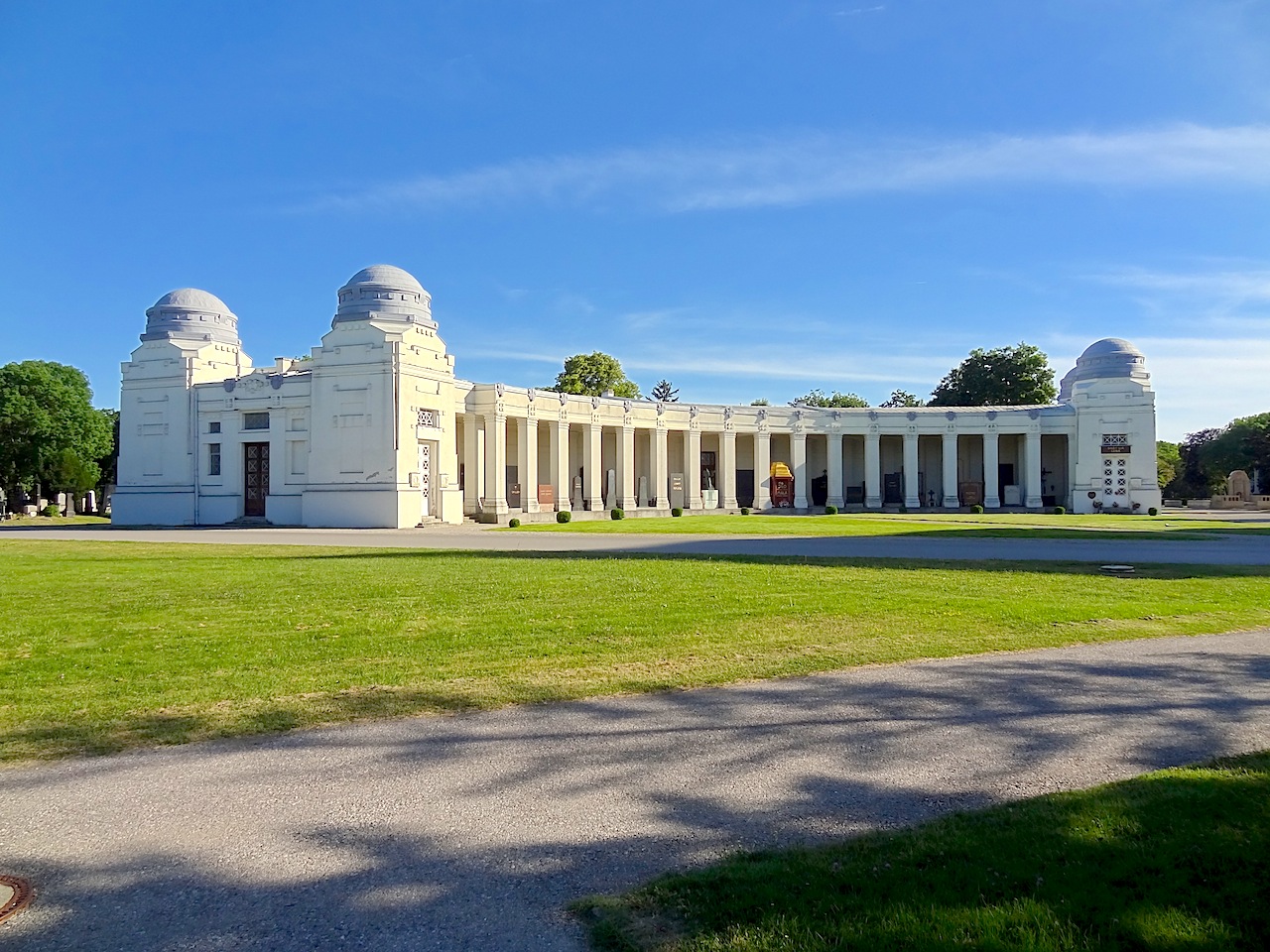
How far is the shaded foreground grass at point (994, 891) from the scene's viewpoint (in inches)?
149

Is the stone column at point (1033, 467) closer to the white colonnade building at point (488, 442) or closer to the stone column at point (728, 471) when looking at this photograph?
the white colonnade building at point (488, 442)

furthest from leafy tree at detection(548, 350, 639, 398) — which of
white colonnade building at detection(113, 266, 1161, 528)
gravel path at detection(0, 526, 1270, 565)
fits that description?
gravel path at detection(0, 526, 1270, 565)

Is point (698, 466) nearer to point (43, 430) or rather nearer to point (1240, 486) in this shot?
point (1240, 486)

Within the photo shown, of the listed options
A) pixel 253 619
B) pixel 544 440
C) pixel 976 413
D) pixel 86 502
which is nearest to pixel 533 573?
pixel 253 619

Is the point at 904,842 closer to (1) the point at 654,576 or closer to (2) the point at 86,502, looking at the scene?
(1) the point at 654,576

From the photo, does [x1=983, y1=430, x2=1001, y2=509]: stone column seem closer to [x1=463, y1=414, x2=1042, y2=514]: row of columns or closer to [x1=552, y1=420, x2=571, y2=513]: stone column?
[x1=463, y1=414, x2=1042, y2=514]: row of columns

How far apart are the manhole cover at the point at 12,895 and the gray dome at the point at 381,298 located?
1794 inches

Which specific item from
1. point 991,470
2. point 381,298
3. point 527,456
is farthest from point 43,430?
point 991,470

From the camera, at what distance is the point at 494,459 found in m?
53.8

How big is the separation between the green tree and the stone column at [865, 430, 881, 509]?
61.0 metres

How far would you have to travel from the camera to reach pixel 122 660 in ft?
31.6

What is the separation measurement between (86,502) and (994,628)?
261 ft

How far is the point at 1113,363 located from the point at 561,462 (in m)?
42.9

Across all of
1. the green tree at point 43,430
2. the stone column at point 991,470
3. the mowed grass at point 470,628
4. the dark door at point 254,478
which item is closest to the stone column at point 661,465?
the stone column at point 991,470
